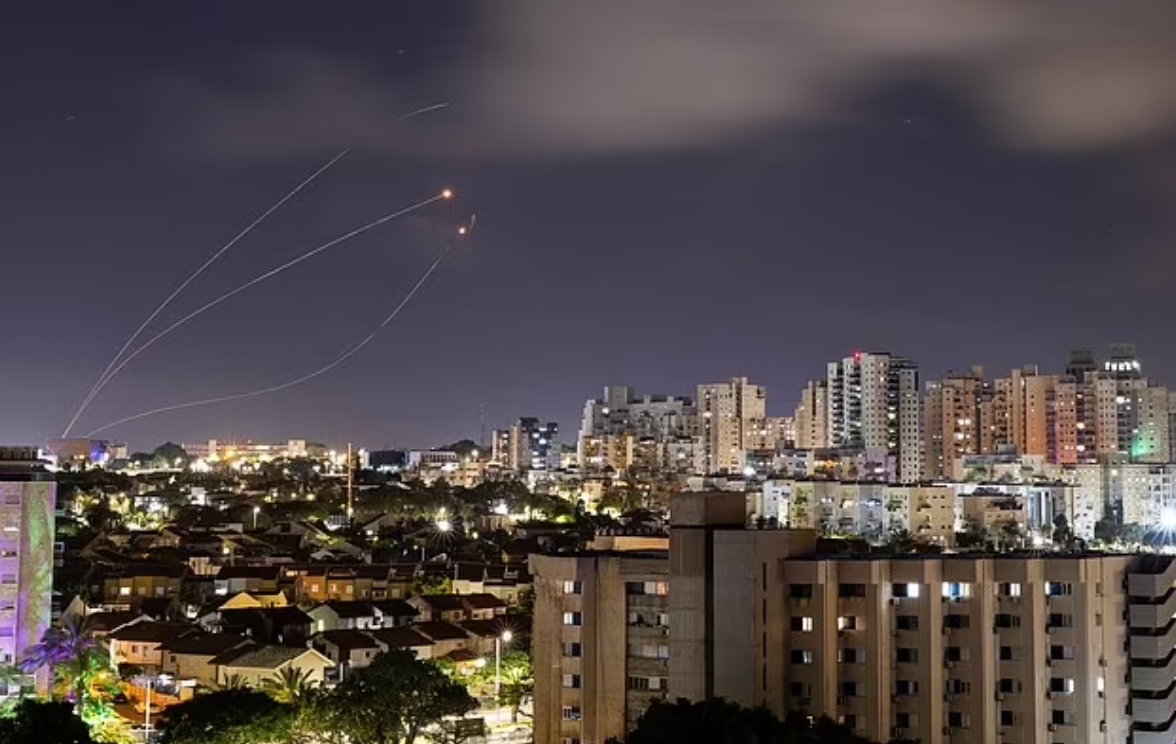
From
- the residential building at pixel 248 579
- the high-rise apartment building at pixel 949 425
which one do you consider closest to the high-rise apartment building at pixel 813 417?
the high-rise apartment building at pixel 949 425

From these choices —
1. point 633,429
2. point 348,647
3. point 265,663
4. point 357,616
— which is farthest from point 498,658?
point 633,429

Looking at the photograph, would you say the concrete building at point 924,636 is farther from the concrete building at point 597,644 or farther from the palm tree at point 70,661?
the palm tree at point 70,661

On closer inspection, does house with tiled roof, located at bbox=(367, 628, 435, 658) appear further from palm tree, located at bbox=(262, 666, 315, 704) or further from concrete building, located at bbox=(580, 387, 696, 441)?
concrete building, located at bbox=(580, 387, 696, 441)

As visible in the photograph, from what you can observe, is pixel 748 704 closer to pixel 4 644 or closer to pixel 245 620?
pixel 4 644

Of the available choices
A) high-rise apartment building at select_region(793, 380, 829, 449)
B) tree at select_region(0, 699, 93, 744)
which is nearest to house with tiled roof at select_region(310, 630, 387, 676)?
tree at select_region(0, 699, 93, 744)


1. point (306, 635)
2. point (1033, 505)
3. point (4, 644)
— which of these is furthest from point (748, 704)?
point (1033, 505)
